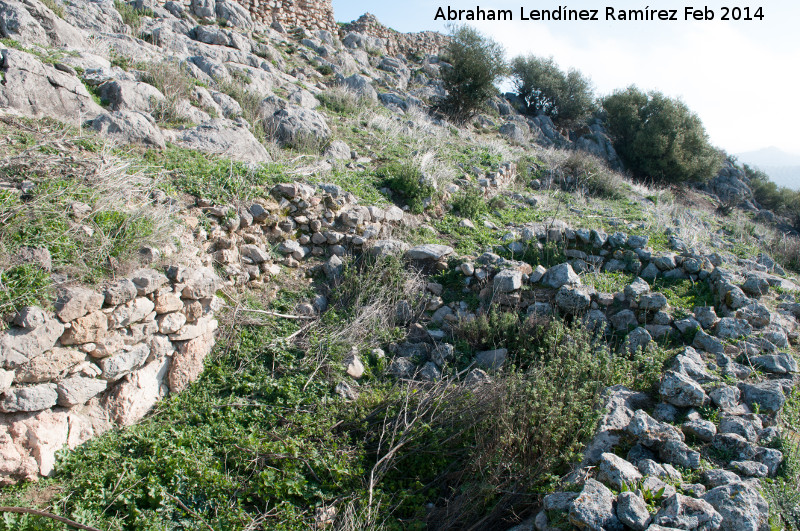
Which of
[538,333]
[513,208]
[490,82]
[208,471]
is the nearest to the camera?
[208,471]

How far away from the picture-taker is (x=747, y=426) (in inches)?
127

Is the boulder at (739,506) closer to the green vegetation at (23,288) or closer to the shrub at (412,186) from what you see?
the green vegetation at (23,288)

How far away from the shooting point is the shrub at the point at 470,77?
14.2 meters

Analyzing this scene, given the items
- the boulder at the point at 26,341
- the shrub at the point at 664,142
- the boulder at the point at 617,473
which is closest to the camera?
the boulder at the point at 617,473

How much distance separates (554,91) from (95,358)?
2049 centimetres

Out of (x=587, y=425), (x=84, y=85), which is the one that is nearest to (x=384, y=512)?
(x=587, y=425)

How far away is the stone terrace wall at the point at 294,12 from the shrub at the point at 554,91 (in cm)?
815

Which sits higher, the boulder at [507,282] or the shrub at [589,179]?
the shrub at [589,179]

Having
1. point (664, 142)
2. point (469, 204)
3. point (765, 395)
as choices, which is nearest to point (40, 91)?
point (469, 204)

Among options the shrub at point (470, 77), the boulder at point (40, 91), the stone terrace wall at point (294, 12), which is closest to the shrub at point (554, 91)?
the shrub at point (470, 77)

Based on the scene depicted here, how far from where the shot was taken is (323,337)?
4555 millimetres

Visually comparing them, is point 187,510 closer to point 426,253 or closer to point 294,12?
point 426,253

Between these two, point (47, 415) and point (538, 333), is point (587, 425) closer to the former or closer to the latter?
point (538, 333)

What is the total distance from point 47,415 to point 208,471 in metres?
1.11
